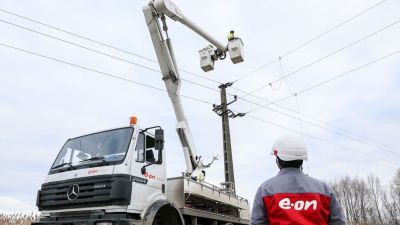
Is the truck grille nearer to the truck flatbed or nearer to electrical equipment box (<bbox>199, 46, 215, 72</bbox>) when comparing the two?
the truck flatbed

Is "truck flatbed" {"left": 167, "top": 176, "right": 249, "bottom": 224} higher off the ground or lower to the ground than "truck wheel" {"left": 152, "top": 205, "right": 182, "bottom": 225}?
higher

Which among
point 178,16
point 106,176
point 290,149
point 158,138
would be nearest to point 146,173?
point 158,138

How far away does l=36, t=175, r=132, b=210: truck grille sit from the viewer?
668 cm

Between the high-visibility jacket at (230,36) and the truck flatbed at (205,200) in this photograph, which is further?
the high-visibility jacket at (230,36)

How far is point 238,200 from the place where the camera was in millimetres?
10695

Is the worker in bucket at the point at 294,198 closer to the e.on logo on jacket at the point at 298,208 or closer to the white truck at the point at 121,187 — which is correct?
the e.on logo on jacket at the point at 298,208

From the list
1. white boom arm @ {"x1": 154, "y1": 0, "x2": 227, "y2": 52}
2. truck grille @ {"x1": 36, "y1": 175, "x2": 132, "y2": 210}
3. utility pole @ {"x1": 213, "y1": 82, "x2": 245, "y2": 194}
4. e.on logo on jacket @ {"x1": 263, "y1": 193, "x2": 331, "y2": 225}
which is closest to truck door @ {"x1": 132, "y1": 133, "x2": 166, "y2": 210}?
truck grille @ {"x1": 36, "y1": 175, "x2": 132, "y2": 210}

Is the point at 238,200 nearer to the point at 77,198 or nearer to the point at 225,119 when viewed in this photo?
the point at 77,198

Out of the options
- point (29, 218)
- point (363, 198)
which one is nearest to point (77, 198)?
point (29, 218)

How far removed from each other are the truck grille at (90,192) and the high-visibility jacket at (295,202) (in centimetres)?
434

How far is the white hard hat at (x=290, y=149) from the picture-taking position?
2.85 meters

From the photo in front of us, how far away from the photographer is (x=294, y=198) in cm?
261

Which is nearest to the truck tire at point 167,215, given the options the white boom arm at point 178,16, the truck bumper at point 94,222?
the truck bumper at point 94,222

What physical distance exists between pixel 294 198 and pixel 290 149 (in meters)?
0.40
